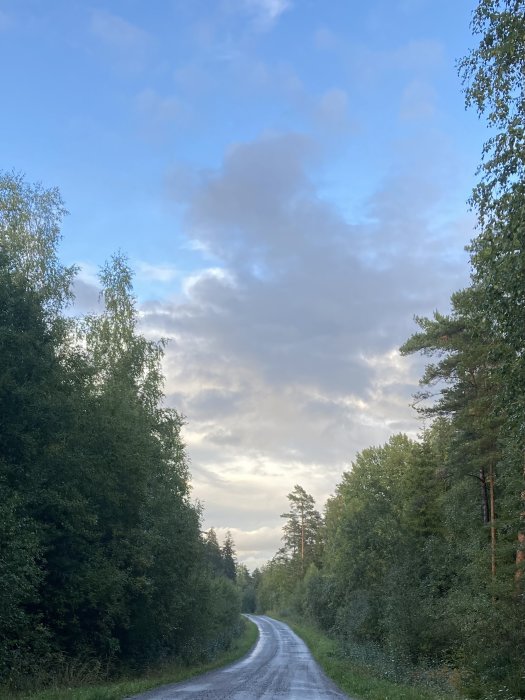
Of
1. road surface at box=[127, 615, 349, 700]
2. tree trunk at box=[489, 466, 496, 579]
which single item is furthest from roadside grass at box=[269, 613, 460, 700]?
tree trunk at box=[489, 466, 496, 579]

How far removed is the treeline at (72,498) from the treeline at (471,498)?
9619mm

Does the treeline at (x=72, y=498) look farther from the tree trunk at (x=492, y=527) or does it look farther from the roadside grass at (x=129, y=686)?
the tree trunk at (x=492, y=527)

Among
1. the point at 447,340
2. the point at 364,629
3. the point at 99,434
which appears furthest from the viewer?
the point at 364,629

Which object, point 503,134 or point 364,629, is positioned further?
point 364,629

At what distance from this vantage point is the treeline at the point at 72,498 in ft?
52.2

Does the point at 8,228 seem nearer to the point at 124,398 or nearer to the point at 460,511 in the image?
the point at 124,398

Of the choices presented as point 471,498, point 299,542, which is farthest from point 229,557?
point 471,498

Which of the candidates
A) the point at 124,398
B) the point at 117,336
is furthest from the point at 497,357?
the point at 117,336

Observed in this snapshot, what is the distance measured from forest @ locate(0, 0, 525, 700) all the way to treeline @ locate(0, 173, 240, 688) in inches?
2.6

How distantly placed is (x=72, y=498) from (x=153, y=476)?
6823 millimetres

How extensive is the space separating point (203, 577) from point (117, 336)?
11979 mm

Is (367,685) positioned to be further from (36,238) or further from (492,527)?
(36,238)

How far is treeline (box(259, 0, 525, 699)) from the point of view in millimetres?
10805

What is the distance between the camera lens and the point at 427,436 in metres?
44.4
